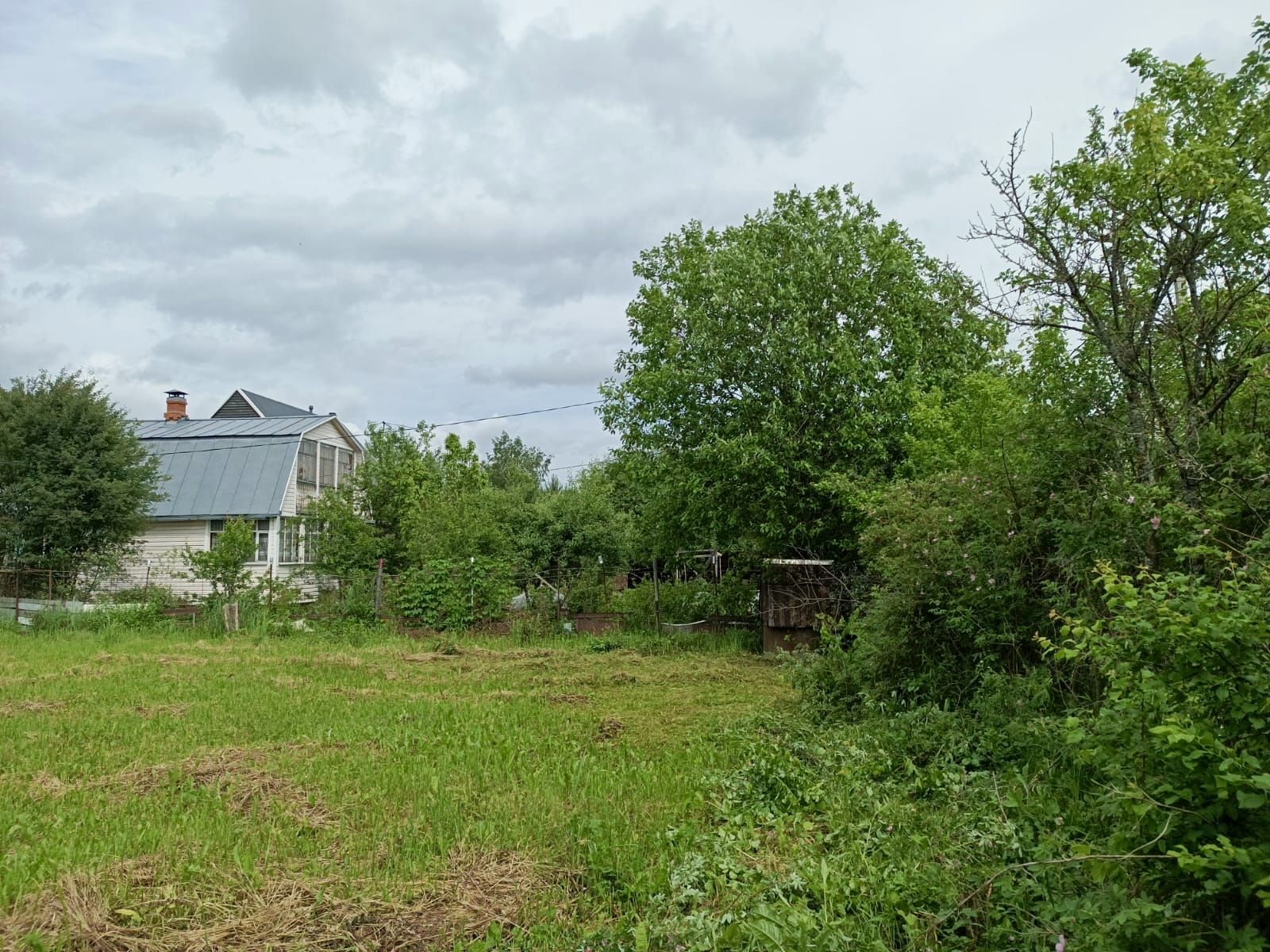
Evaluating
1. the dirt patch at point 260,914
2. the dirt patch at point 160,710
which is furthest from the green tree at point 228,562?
the dirt patch at point 260,914

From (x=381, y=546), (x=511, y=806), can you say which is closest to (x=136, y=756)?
(x=511, y=806)

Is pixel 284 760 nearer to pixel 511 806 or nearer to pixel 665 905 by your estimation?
pixel 511 806

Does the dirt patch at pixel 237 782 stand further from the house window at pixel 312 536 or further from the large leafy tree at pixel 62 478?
the house window at pixel 312 536

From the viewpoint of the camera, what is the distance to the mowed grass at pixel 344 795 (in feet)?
11.8

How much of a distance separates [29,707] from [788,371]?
10456 millimetres

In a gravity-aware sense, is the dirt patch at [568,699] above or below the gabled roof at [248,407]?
below

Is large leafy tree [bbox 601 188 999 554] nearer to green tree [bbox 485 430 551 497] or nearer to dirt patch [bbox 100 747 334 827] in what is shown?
dirt patch [bbox 100 747 334 827]

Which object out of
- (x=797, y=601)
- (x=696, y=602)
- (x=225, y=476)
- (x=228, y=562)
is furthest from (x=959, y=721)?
(x=225, y=476)

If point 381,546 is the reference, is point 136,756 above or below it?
below

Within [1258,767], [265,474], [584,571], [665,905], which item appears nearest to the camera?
[1258,767]

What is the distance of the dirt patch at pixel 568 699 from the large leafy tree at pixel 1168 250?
544 centimetres

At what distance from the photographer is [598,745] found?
250 inches

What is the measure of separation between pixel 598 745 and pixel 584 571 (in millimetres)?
10012

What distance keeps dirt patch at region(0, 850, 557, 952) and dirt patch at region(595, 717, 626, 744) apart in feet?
9.16
